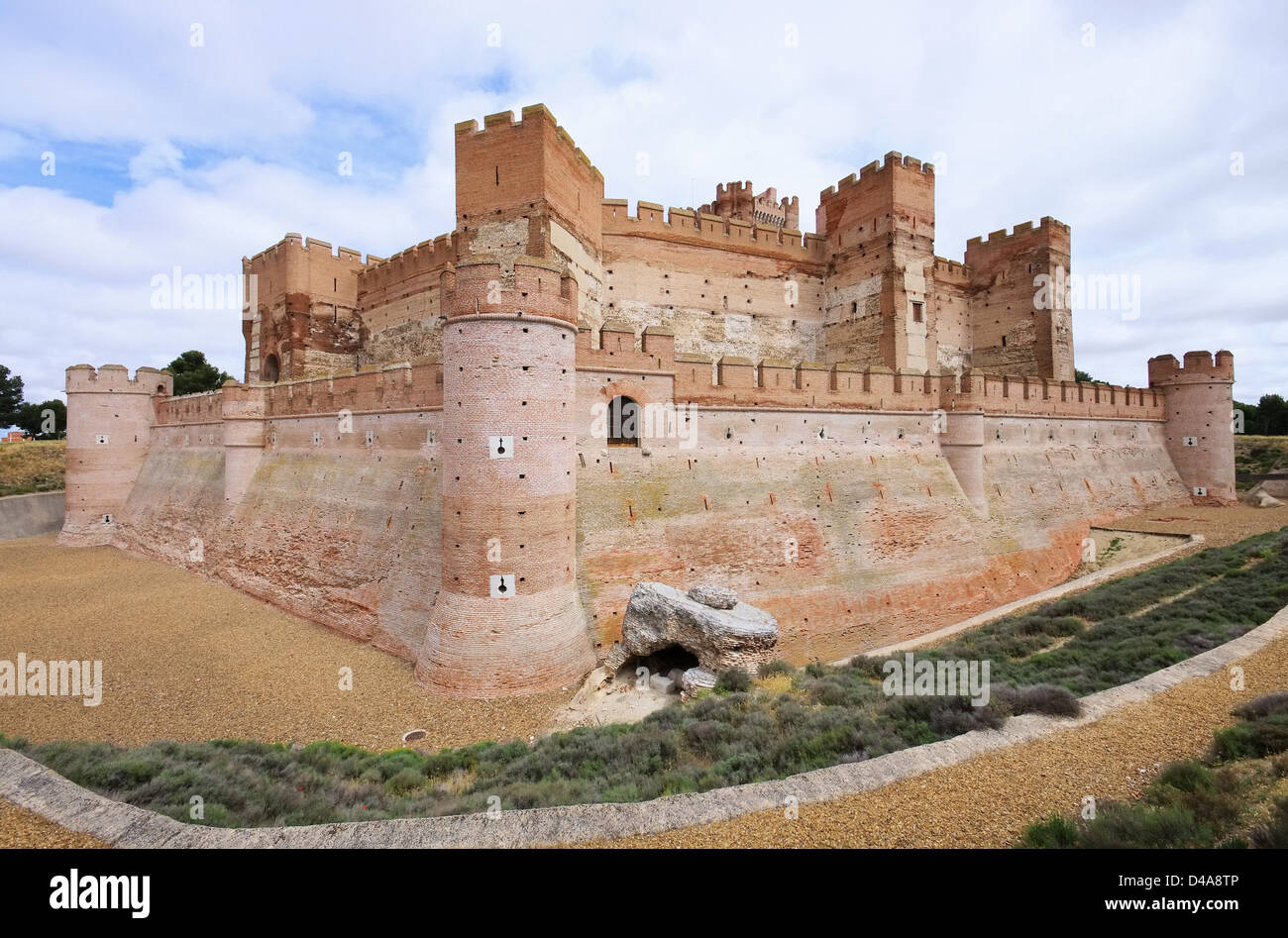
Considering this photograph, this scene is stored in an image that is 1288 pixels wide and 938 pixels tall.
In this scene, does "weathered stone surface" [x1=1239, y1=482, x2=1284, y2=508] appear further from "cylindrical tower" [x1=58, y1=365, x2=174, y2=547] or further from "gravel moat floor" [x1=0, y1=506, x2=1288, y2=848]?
"cylindrical tower" [x1=58, y1=365, x2=174, y2=547]

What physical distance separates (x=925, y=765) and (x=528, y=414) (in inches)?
345

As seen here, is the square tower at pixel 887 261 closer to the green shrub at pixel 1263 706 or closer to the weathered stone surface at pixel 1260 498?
the green shrub at pixel 1263 706

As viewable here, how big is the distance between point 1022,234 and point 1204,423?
1205 cm

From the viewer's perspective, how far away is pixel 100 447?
81.5ft

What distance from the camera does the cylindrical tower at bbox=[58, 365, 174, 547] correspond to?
24.2 m

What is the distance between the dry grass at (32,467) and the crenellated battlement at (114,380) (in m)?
11.1

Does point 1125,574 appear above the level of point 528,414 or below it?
below

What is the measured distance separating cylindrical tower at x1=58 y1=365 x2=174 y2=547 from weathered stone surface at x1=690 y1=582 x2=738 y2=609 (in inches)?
1093

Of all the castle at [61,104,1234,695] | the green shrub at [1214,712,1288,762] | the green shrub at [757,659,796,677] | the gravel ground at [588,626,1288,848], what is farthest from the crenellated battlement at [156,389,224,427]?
the green shrub at [1214,712,1288,762]

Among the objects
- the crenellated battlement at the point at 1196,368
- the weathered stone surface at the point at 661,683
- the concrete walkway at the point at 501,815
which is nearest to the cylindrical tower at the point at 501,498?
the weathered stone surface at the point at 661,683

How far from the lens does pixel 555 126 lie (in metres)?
15.4
